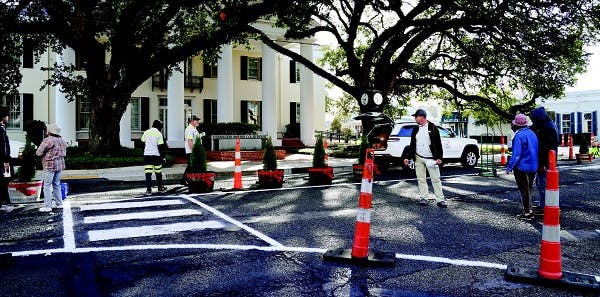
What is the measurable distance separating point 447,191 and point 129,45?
1337cm

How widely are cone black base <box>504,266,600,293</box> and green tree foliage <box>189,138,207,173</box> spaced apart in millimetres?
8069

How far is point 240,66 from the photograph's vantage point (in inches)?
1288

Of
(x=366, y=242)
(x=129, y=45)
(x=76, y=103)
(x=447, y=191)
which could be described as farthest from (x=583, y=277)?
(x=76, y=103)

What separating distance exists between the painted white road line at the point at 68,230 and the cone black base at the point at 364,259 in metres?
3.10

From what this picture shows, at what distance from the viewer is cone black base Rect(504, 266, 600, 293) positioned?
159 inches

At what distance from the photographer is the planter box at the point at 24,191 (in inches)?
372

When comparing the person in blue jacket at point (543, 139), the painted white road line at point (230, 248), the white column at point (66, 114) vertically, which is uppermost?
the white column at point (66, 114)

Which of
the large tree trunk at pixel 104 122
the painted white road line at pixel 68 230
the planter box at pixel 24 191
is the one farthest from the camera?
the large tree trunk at pixel 104 122

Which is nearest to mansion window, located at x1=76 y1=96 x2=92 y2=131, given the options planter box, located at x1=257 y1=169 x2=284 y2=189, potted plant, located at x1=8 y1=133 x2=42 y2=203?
potted plant, located at x1=8 y1=133 x2=42 y2=203

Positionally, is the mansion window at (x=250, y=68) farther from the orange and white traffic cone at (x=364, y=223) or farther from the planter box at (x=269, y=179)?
the orange and white traffic cone at (x=364, y=223)

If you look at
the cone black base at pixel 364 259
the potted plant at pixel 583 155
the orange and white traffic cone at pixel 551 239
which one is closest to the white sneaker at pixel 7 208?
the cone black base at pixel 364 259

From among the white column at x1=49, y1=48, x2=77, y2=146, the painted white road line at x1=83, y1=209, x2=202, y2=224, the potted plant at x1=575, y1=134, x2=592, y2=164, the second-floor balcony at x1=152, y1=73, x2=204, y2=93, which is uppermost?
the second-floor balcony at x1=152, y1=73, x2=204, y2=93

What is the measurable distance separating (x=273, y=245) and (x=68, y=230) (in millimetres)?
3176

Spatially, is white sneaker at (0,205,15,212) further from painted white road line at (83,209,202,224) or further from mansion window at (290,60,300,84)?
mansion window at (290,60,300,84)
